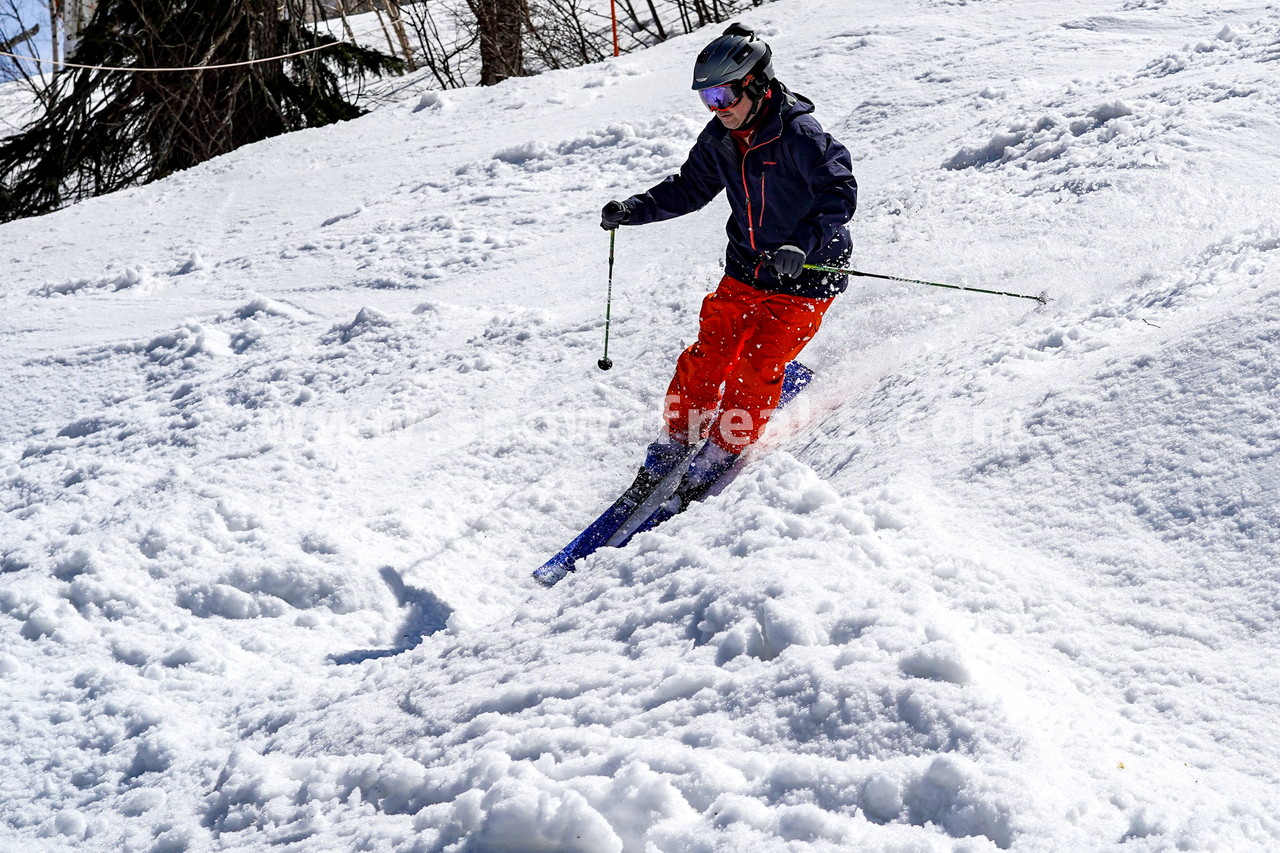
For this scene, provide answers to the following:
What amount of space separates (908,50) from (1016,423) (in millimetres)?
5640

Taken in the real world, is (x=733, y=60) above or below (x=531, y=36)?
below

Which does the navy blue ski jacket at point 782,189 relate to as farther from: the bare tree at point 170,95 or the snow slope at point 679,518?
the bare tree at point 170,95

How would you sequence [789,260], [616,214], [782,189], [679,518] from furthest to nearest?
[616,214] → [782,189] → [789,260] → [679,518]

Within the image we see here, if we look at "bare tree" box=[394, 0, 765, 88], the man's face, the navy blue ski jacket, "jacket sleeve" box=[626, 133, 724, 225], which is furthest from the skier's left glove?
"bare tree" box=[394, 0, 765, 88]

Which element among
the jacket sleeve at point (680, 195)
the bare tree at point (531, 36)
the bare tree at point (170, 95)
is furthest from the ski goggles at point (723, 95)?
the bare tree at point (170, 95)

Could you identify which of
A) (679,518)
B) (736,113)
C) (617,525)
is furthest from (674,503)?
(736,113)

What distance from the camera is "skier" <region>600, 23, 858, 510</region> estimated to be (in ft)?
13.4

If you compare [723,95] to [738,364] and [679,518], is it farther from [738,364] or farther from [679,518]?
[679,518]

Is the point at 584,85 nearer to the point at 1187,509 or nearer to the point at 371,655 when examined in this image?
the point at 371,655

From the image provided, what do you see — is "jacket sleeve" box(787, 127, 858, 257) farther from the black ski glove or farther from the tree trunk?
the tree trunk

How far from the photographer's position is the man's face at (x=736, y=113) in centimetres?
406

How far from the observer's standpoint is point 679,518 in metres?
3.27

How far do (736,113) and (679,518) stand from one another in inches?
67.4

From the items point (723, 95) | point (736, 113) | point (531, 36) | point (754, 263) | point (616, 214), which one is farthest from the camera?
point (531, 36)
